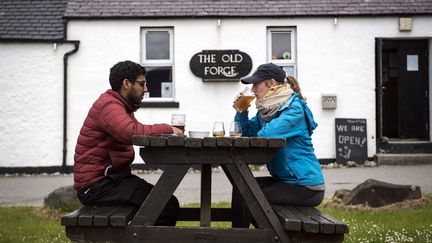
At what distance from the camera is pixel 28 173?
14.9m

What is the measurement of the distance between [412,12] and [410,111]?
250 cm

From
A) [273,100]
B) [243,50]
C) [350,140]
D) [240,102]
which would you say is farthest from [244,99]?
[350,140]

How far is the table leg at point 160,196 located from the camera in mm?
4531

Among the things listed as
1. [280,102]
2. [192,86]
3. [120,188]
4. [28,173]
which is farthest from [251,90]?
[28,173]

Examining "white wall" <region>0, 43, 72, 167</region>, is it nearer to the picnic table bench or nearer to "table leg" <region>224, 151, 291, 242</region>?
the picnic table bench

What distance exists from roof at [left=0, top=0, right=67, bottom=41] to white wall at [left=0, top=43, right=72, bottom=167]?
237 mm

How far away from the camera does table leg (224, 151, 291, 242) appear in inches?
178

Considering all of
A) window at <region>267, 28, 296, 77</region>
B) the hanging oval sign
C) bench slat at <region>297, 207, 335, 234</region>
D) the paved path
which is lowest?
the paved path

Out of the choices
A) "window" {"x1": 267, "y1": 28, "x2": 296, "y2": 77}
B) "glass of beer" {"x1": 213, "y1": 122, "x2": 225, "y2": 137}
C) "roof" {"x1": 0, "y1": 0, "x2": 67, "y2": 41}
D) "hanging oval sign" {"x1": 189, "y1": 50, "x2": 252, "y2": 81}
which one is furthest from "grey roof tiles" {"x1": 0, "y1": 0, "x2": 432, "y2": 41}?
"glass of beer" {"x1": 213, "y1": 122, "x2": 225, "y2": 137}

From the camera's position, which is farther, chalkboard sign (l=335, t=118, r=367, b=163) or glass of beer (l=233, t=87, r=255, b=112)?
chalkboard sign (l=335, t=118, r=367, b=163)

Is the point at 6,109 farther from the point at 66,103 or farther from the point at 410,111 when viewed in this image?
the point at 410,111

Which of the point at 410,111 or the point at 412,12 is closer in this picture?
the point at 412,12

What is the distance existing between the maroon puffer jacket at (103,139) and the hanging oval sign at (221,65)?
975cm

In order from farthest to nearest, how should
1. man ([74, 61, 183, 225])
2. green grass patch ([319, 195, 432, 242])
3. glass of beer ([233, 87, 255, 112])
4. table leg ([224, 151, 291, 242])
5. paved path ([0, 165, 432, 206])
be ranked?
paved path ([0, 165, 432, 206]), green grass patch ([319, 195, 432, 242]), glass of beer ([233, 87, 255, 112]), man ([74, 61, 183, 225]), table leg ([224, 151, 291, 242])
